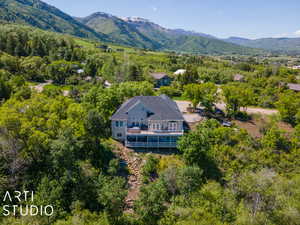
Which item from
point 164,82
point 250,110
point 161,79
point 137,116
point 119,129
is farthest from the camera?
point 164,82

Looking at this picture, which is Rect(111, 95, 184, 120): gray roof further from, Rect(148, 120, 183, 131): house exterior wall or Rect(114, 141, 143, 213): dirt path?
Rect(114, 141, 143, 213): dirt path

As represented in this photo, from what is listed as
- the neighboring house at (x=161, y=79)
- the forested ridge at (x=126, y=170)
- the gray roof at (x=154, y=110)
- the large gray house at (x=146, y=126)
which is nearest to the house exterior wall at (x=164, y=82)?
the neighboring house at (x=161, y=79)

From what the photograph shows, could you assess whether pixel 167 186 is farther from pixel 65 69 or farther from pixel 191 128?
pixel 65 69

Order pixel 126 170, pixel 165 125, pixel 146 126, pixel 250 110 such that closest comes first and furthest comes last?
1. pixel 126 170
2. pixel 165 125
3. pixel 146 126
4. pixel 250 110

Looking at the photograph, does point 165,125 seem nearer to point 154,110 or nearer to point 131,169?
point 154,110

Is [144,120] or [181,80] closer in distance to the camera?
[144,120]

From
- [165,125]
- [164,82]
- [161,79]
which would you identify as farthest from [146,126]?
[164,82]

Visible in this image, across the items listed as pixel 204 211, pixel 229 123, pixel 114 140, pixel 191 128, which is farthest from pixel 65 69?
pixel 204 211
